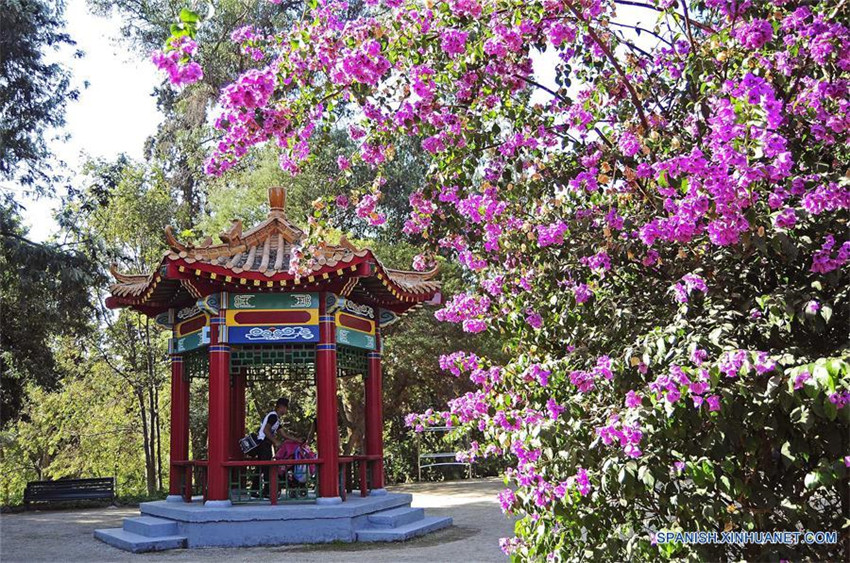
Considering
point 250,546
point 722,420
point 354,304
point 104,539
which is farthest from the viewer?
point 354,304

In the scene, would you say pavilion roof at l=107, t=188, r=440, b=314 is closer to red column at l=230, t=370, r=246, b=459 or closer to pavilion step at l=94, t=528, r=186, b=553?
red column at l=230, t=370, r=246, b=459

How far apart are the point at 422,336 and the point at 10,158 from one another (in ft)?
28.9

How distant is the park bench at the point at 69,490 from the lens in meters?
14.4

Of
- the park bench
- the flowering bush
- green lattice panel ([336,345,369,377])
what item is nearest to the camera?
the flowering bush

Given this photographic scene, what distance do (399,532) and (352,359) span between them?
8.35 ft

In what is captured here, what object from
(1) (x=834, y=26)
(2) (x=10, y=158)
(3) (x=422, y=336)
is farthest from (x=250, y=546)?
(2) (x=10, y=158)

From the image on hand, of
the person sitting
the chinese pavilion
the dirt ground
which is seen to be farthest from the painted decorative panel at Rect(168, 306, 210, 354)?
the dirt ground

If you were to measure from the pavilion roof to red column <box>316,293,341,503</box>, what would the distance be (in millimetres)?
491

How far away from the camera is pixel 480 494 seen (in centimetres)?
1478

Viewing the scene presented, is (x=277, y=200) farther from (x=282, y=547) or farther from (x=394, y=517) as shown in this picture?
(x=282, y=547)

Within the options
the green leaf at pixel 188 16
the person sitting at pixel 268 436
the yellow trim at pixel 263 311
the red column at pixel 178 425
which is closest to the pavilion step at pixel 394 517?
the person sitting at pixel 268 436

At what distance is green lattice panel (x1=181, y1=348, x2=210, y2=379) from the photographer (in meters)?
10.3

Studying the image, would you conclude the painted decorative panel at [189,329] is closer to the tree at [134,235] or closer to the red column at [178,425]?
the red column at [178,425]

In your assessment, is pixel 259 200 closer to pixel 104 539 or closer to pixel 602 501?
pixel 104 539
